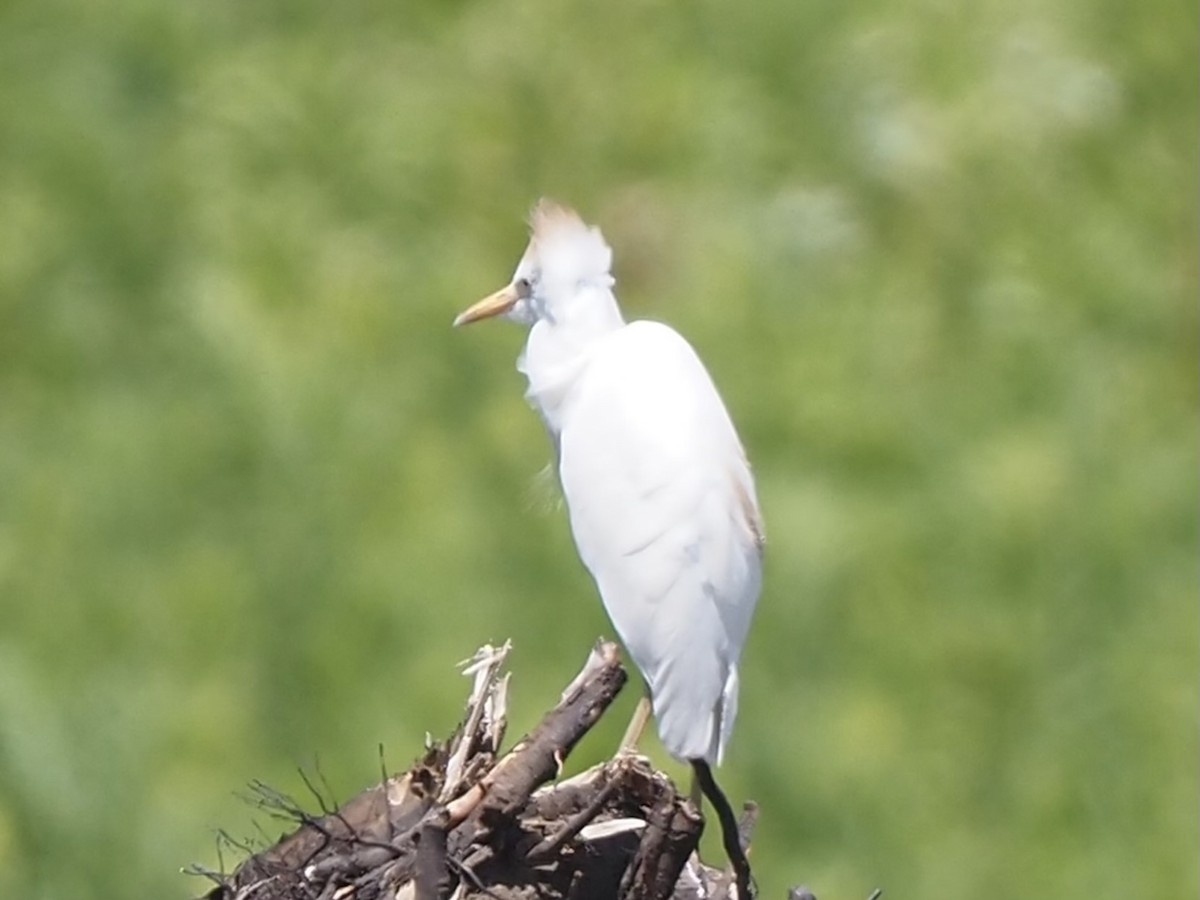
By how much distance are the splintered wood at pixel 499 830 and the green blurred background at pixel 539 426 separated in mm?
1622

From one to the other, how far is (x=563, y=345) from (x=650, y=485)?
258 millimetres

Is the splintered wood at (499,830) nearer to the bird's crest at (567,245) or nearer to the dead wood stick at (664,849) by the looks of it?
the dead wood stick at (664,849)

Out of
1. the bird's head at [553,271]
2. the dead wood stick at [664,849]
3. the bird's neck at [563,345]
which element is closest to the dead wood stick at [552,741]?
the dead wood stick at [664,849]

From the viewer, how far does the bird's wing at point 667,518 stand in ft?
8.36

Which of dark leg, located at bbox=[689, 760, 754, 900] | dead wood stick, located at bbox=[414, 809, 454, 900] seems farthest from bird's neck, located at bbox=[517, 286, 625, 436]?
dead wood stick, located at bbox=[414, 809, 454, 900]

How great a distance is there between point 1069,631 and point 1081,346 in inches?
46.0

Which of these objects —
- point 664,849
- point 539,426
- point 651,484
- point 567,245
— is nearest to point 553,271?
point 567,245

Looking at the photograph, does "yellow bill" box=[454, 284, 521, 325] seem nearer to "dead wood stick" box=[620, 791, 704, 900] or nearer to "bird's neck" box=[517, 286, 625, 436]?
"bird's neck" box=[517, 286, 625, 436]

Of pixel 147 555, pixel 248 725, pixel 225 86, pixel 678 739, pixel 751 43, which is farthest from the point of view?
pixel 751 43

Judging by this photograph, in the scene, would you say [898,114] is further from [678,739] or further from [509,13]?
[678,739]

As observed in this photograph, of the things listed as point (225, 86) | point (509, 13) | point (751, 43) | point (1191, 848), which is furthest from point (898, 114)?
point (1191, 848)

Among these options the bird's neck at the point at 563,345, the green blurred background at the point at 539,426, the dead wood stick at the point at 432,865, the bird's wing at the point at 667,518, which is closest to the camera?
the dead wood stick at the point at 432,865

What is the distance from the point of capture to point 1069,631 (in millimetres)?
6062

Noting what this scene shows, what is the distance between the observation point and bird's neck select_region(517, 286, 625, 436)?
283 centimetres
